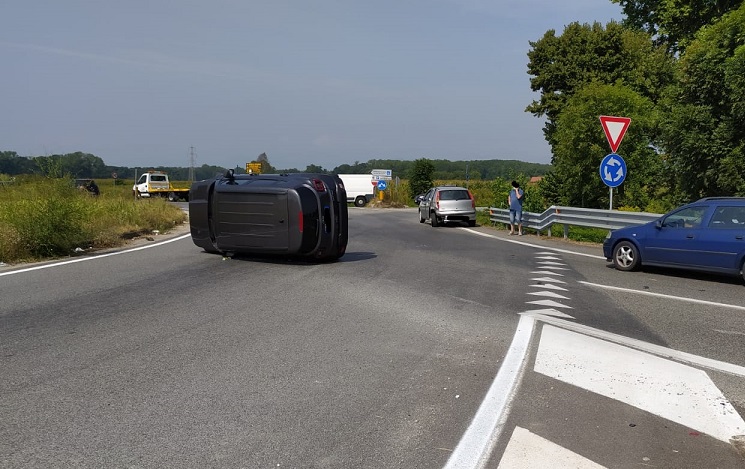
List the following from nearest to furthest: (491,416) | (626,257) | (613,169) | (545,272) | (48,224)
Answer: (491,416)
(545,272)
(626,257)
(48,224)
(613,169)

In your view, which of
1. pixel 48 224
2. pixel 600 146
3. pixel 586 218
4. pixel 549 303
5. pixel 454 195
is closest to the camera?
pixel 549 303

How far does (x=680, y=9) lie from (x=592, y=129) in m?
9.24

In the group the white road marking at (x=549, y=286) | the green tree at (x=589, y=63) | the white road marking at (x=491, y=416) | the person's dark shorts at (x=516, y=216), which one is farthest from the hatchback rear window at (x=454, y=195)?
the white road marking at (x=491, y=416)

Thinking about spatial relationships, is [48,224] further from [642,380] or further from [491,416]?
[642,380]

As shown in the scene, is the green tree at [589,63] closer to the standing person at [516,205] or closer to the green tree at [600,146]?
the green tree at [600,146]

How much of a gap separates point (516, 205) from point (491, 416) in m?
17.6

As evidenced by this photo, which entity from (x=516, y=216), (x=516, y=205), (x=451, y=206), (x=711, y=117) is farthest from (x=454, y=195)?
(x=711, y=117)

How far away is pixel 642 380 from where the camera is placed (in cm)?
520

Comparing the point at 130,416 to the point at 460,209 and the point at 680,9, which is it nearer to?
the point at 460,209

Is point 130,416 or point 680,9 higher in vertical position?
point 680,9

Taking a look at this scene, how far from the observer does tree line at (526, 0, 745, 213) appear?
62.5 feet

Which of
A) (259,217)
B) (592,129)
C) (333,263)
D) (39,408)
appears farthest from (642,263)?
(592,129)

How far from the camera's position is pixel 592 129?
28.0 metres

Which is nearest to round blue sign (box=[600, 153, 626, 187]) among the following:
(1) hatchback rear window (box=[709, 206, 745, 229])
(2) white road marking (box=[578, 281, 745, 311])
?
(1) hatchback rear window (box=[709, 206, 745, 229])
